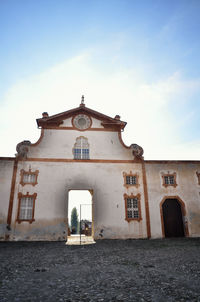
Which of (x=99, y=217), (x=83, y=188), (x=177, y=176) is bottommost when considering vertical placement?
(x=99, y=217)

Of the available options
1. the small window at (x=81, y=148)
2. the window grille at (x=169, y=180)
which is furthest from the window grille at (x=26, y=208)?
the window grille at (x=169, y=180)

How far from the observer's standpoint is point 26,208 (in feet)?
48.9

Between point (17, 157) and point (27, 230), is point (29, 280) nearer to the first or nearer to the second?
point (27, 230)

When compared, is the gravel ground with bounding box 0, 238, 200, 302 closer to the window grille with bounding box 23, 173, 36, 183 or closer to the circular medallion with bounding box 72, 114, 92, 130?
the window grille with bounding box 23, 173, 36, 183

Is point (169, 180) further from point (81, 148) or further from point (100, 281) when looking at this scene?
point (100, 281)

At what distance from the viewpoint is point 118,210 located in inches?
614

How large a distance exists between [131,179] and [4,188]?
1030cm

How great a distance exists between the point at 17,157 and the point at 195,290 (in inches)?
589

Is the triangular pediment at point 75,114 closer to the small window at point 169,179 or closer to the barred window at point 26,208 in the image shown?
the small window at point 169,179

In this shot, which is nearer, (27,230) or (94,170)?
(27,230)

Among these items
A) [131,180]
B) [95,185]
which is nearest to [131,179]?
[131,180]

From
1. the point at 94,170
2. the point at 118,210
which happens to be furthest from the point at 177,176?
the point at 94,170

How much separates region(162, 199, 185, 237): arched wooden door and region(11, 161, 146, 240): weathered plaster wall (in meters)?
2.16

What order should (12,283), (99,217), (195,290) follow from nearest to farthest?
(195,290) < (12,283) < (99,217)
